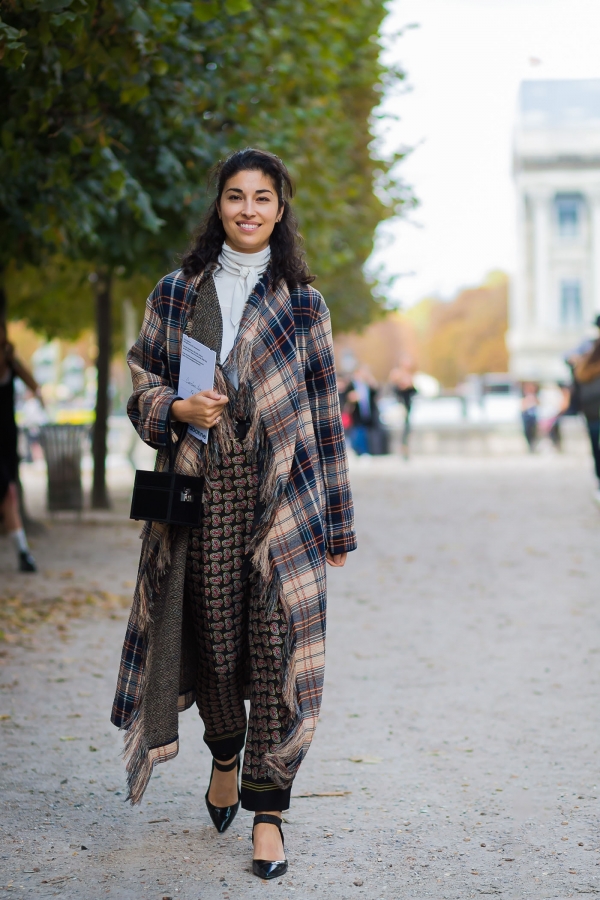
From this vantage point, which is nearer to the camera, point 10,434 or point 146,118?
point 146,118

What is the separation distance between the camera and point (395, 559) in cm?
1205

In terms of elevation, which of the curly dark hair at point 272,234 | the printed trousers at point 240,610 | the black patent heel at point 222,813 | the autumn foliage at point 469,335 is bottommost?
the black patent heel at point 222,813

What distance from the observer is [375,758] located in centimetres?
534

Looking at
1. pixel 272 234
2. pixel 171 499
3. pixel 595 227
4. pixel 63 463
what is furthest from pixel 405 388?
pixel 595 227

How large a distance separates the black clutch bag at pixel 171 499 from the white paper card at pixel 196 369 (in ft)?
0.45

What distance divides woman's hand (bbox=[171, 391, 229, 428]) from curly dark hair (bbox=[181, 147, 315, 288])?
456 millimetres

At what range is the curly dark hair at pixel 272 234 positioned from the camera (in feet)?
13.6

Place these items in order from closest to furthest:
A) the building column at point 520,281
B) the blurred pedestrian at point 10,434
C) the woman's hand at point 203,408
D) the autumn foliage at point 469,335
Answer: the woman's hand at point 203,408 → the blurred pedestrian at point 10,434 → the building column at point 520,281 → the autumn foliage at point 469,335

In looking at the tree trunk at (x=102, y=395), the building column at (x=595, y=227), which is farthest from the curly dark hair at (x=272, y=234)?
the building column at (x=595, y=227)

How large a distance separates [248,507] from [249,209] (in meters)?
0.89

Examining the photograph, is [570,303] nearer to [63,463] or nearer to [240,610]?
[63,463]

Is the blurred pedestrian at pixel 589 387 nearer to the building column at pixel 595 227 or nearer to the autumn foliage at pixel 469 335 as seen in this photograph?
the building column at pixel 595 227

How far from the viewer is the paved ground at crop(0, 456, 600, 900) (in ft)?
13.1

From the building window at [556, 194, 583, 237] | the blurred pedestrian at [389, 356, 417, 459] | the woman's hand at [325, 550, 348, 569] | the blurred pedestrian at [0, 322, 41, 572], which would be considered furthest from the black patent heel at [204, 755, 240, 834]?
the building window at [556, 194, 583, 237]
